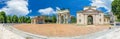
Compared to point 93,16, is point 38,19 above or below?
below

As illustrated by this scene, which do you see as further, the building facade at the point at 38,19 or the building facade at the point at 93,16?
the building facade at the point at 38,19

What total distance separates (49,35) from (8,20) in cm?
1794

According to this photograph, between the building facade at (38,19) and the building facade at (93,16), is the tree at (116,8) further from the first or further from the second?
the building facade at (38,19)

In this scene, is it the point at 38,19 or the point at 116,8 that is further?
the point at 38,19

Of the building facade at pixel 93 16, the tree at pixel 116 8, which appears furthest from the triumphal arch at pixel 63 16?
the tree at pixel 116 8

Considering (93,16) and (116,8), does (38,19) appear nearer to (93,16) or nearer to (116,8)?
(93,16)

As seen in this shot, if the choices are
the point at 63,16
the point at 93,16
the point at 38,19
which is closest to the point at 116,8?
the point at 93,16

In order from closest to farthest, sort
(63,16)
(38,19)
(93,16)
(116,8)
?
1. (93,16)
2. (116,8)
3. (38,19)
4. (63,16)

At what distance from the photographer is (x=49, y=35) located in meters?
15.0

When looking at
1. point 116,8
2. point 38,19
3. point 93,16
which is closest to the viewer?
point 93,16

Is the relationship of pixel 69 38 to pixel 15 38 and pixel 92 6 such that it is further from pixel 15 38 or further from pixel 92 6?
pixel 92 6

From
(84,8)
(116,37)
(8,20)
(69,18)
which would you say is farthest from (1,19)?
(116,37)

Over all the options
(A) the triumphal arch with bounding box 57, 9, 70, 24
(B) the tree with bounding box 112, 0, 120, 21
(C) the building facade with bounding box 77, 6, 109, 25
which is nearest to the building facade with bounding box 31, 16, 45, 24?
(A) the triumphal arch with bounding box 57, 9, 70, 24

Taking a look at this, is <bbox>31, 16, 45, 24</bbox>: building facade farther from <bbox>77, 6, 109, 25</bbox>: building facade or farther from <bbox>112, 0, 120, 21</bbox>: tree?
<bbox>112, 0, 120, 21</bbox>: tree
